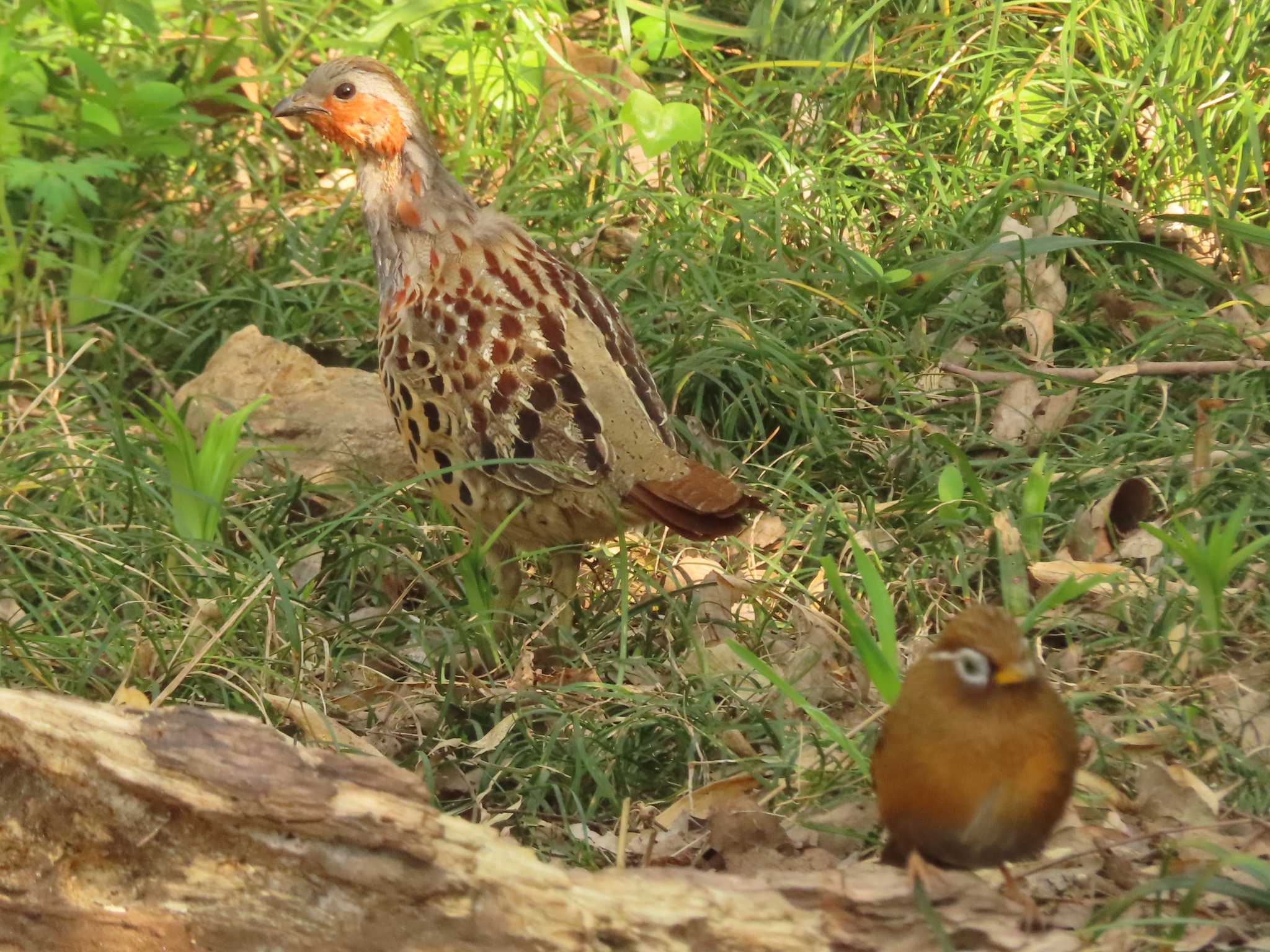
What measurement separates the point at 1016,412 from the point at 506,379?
5.33ft

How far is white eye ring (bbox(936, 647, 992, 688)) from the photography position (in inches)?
101

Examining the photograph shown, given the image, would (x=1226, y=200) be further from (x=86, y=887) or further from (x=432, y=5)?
(x=86, y=887)

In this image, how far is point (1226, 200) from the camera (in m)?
5.45

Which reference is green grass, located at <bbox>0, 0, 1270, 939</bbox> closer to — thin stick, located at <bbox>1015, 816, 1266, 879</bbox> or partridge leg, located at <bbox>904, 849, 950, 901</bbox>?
thin stick, located at <bbox>1015, 816, 1266, 879</bbox>

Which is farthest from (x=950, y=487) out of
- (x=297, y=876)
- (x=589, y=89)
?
(x=589, y=89)

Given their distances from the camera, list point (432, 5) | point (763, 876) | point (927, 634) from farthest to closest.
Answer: point (432, 5), point (927, 634), point (763, 876)

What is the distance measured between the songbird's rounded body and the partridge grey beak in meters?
2.87

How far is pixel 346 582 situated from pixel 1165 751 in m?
2.15

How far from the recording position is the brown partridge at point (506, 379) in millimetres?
4031

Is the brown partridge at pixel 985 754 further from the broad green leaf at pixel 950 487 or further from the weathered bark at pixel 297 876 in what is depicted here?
the broad green leaf at pixel 950 487

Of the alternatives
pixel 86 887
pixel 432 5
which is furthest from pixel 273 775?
pixel 432 5

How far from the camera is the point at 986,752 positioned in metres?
2.55

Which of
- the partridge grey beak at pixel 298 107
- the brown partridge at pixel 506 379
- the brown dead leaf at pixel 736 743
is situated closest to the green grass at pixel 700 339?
the brown dead leaf at pixel 736 743

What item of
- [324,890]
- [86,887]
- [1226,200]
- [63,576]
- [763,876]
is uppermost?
[1226,200]
